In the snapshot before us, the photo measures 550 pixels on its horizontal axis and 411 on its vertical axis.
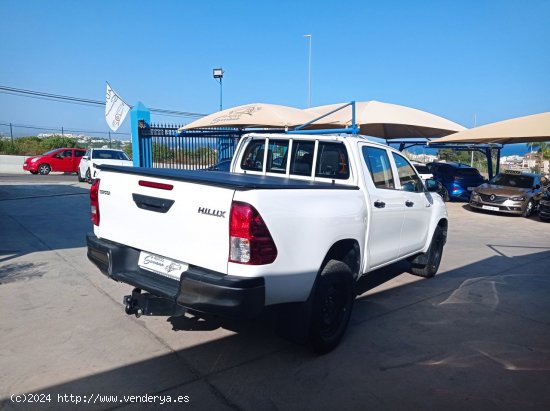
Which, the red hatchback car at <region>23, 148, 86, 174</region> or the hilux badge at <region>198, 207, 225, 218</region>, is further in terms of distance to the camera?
the red hatchback car at <region>23, 148, 86, 174</region>

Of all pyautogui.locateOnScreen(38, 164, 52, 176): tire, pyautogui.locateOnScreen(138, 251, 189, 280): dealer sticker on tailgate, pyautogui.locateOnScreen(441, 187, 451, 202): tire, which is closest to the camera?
pyautogui.locateOnScreen(138, 251, 189, 280): dealer sticker on tailgate

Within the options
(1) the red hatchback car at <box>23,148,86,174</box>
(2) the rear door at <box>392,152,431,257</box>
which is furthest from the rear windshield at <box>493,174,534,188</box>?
(1) the red hatchback car at <box>23,148,86,174</box>

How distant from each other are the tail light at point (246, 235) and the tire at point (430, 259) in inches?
150

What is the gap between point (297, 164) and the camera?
4.76 metres

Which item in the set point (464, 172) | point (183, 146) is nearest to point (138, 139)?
point (183, 146)

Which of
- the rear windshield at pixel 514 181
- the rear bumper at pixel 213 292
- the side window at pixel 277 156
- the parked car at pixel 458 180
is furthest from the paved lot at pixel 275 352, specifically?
the parked car at pixel 458 180

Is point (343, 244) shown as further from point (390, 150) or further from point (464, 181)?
point (464, 181)

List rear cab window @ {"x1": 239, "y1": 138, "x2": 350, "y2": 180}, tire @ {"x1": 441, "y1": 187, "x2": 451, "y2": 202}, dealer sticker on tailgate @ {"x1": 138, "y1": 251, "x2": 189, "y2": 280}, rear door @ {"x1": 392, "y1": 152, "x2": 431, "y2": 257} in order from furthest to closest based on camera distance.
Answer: tire @ {"x1": 441, "y1": 187, "x2": 451, "y2": 202}, rear door @ {"x1": 392, "y1": 152, "x2": 431, "y2": 257}, rear cab window @ {"x1": 239, "y1": 138, "x2": 350, "y2": 180}, dealer sticker on tailgate @ {"x1": 138, "y1": 251, "x2": 189, "y2": 280}

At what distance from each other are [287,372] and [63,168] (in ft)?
78.2

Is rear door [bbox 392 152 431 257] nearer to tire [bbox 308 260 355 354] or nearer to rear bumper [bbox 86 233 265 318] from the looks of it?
tire [bbox 308 260 355 354]

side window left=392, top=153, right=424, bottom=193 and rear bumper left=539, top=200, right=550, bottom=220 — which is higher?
side window left=392, top=153, right=424, bottom=193

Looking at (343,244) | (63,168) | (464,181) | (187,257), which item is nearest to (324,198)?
(343,244)

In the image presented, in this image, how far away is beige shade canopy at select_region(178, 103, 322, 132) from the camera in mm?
10656

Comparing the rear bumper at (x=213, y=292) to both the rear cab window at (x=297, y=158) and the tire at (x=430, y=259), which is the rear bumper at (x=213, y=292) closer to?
the rear cab window at (x=297, y=158)
